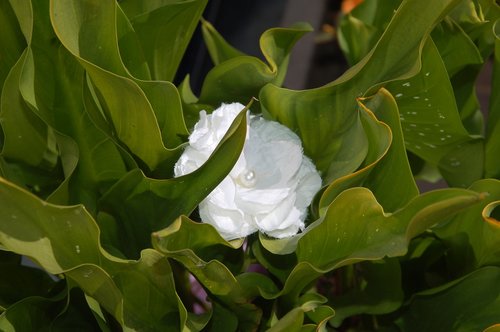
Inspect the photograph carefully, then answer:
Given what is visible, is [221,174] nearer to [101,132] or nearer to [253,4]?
[101,132]

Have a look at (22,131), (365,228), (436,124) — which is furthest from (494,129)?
(22,131)

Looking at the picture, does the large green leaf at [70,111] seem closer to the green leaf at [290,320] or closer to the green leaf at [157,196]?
the green leaf at [157,196]

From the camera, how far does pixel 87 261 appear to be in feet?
1.07

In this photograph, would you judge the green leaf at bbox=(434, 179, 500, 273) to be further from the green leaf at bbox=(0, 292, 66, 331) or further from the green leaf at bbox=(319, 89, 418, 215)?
the green leaf at bbox=(0, 292, 66, 331)

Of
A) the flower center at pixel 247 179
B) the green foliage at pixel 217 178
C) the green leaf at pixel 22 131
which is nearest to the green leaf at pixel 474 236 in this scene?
the green foliage at pixel 217 178

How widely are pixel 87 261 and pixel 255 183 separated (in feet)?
0.27

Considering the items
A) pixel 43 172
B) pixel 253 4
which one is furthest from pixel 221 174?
pixel 253 4

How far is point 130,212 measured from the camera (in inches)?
14.7

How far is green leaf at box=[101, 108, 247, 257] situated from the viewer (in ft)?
1.05

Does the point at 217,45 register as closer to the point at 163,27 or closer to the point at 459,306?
the point at 163,27

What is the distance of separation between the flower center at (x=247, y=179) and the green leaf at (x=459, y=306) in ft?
0.41

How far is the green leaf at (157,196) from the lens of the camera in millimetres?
320

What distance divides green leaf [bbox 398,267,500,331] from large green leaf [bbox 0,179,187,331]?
137 mm

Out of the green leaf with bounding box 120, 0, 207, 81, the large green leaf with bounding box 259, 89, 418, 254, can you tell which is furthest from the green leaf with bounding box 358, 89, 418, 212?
the green leaf with bounding box 120, 0, 207, 81
